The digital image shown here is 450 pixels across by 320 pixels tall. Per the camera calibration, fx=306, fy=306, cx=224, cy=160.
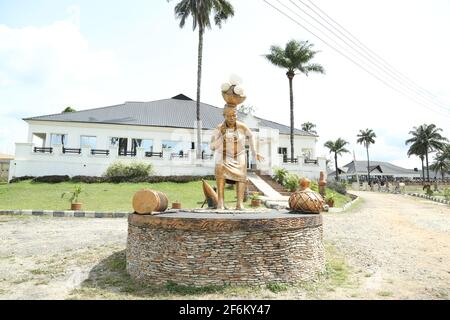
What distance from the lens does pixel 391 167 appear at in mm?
84125

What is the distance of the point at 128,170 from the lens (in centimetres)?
2448

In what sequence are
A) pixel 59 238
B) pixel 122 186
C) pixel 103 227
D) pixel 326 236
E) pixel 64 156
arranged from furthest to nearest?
1. pixel 64 156
2. pixel 122 186
3. pixel 103 227
4. pixel 326 236
5. pixel 59 238

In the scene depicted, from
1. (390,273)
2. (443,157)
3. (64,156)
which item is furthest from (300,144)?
(443,157)

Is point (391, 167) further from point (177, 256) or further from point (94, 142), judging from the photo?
point (177, 256)

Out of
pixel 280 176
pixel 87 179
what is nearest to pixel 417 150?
pixel 280 176

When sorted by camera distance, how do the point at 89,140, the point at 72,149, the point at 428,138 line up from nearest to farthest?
the point at 72,149, the point at 89,140, the point at 428,138

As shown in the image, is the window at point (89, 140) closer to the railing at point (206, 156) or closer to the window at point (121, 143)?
the window at point (121, 143)

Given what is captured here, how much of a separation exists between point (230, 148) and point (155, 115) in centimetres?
2796

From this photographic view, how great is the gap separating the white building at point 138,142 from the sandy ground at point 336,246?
493 inches

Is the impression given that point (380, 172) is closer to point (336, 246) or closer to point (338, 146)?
point (338, 146)

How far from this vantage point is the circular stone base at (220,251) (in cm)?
519

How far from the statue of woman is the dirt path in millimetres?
3128

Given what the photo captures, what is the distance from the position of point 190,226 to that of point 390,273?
4371 mm

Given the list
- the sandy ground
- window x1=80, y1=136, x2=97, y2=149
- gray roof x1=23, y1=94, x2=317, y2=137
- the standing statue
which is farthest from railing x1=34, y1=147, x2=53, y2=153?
the standing statue
